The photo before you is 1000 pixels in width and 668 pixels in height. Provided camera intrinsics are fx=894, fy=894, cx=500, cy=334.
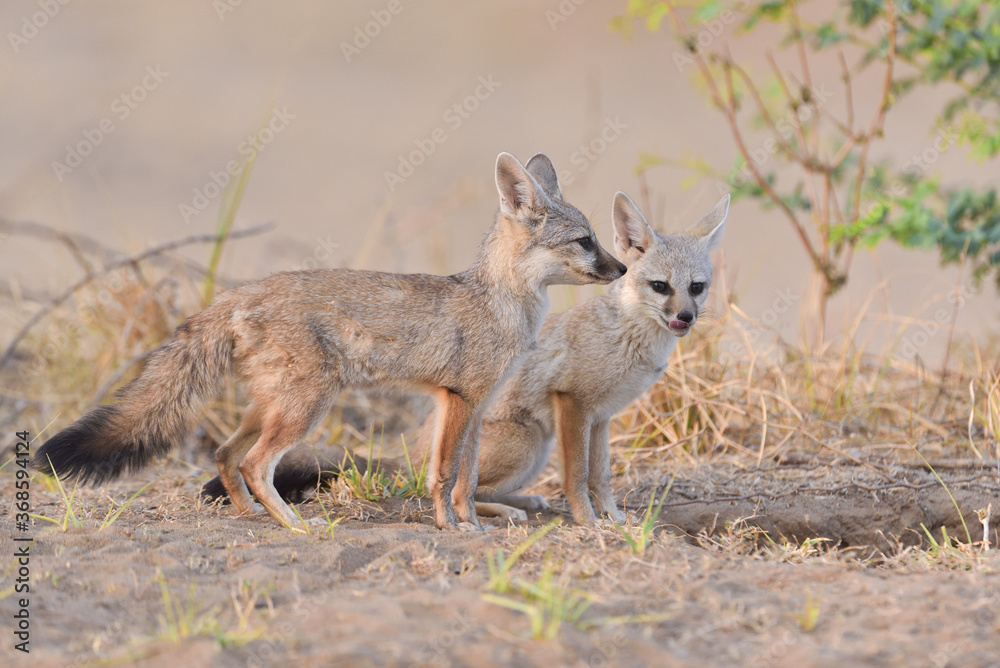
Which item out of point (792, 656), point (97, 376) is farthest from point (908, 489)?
point (97, 376)

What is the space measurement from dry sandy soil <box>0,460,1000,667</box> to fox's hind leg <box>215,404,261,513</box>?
0.35ft

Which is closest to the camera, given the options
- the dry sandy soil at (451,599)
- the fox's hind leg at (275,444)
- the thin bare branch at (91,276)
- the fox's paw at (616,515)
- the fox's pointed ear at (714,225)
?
the dry sandy soil at (451,599)

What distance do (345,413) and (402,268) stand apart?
4.93 feet

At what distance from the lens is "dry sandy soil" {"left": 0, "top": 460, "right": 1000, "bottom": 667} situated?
7.53 feet

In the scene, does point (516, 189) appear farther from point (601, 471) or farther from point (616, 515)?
point (616, 515)

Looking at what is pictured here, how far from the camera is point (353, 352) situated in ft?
12.9

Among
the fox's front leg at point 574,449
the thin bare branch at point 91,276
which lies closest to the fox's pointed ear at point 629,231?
the fox's front leg at point 574,449

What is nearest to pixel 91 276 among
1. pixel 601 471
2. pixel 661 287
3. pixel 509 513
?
pixel 509 513

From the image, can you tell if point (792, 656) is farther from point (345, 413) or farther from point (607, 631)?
point (345, 413)

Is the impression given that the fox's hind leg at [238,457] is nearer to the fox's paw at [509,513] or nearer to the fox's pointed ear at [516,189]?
the fox's paw at [509,513]

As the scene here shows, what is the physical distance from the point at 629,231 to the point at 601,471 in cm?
132

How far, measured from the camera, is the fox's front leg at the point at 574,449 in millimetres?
4480

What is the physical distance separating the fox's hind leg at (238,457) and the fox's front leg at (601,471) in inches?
68.4

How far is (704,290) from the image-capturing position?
484 centimetres
